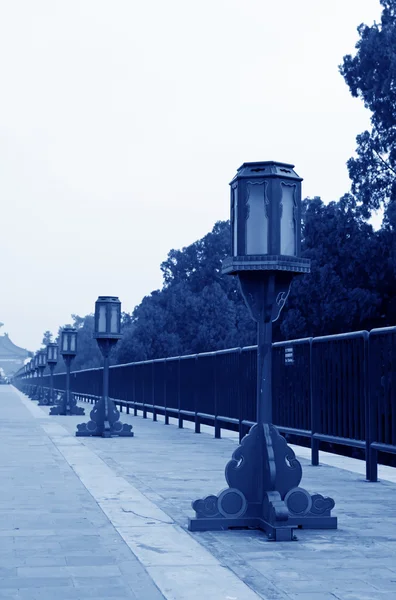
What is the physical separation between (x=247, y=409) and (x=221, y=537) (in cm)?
786

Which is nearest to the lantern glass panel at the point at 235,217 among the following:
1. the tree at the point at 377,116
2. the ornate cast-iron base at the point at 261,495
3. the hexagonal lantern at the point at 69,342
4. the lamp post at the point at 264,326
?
the lamp post at the point at 264,326

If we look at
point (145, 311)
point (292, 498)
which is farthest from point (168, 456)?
point (145, 311)

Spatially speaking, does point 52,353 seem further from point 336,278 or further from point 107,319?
point 107,319

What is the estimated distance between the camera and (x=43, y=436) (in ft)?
54.9

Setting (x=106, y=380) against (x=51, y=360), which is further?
(x=51, y=360)

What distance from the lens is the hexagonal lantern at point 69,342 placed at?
92.5 feet

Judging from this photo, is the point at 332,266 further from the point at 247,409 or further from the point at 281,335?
the point at 247,409

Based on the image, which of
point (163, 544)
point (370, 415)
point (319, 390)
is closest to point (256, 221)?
point (163, 544)

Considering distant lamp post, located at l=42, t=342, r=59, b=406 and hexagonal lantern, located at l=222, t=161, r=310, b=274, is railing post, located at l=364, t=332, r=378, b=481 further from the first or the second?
distant lamp post, located at l=42, t=342, r=59, b=406

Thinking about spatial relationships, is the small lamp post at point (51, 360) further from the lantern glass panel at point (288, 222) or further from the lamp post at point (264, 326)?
the lantern glass panel at point (288, 222)

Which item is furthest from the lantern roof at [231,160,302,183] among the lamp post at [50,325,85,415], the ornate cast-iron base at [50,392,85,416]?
the lamp post at [50,325,85,415]

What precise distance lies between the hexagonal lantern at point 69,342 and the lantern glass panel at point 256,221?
21819 mm

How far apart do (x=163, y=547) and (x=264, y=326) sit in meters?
1.71

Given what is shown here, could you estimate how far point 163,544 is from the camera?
5.95 m
